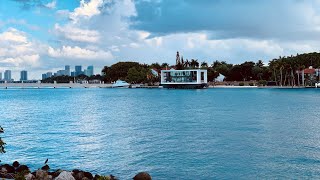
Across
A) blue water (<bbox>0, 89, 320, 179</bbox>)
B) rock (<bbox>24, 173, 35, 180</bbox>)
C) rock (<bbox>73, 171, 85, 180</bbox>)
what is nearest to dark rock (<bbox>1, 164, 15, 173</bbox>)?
rock (<bbox>24, 173, 35, 180</bbox>)

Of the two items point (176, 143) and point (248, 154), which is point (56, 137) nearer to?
point (176, 143)

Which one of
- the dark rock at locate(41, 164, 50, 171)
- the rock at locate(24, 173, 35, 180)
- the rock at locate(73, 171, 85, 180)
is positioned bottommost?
the dark rock at locate(41, 164, 50, 171)

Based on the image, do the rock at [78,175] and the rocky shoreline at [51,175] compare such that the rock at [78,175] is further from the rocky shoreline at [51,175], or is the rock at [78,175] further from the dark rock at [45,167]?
the dark rock at [45,167]

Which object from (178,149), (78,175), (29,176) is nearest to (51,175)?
(78,175)

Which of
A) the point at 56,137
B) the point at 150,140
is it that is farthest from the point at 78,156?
the point at 56,137

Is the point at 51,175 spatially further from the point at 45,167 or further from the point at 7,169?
the point at 45,167

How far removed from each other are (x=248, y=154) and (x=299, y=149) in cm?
552

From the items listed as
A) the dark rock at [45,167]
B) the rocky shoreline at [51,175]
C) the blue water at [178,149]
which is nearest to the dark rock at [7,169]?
the rocky shoreline at [51,175]

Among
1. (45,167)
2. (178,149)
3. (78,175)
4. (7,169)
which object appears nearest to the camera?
Answer: (78,175)

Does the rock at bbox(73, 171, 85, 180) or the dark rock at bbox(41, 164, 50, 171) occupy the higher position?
the rock at bbox(73, 171, 85, 180)

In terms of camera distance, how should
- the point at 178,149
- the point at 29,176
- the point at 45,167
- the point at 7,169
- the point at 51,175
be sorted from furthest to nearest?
the point at 178,149 → the point at 45,167 → the point at 7,169 → the point at 51,175 → the point at 29,176

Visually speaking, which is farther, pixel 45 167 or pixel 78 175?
pixel 45 167

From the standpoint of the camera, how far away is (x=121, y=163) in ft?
103

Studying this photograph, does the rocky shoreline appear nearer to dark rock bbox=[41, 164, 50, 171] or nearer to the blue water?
the blue water
